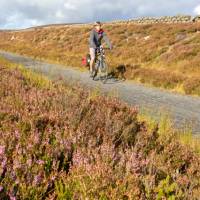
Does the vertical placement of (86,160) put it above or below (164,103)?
above

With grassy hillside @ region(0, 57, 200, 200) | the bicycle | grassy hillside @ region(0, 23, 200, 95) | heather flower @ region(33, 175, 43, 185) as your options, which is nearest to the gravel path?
the bicycle

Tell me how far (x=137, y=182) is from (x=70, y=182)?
52cm

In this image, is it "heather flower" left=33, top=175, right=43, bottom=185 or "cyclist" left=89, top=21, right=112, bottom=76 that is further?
"cyclist" left=89, top=21, right=112, bottom=76

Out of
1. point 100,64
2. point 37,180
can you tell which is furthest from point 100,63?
point 37,180

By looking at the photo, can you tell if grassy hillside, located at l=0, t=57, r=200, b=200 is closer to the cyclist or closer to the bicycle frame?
the cyclist

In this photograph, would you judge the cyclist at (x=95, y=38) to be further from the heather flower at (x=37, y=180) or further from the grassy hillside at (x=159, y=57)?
the heather flower at (x=37, y=180)

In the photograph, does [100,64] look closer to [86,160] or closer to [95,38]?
[95,38]

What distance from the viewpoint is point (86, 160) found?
362 centimetres

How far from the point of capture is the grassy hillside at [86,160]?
3172 mm

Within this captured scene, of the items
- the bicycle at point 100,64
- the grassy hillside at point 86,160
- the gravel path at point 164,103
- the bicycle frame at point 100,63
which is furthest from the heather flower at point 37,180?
the bicycle frame at point 100,63

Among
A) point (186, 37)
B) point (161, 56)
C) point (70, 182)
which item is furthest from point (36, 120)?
point (186, 37)

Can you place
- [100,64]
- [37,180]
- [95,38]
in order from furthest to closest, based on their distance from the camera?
[100,64] < [95,38] < [37,180]

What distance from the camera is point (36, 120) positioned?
4.93 meters

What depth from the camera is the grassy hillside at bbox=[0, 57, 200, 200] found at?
317 centimetres
